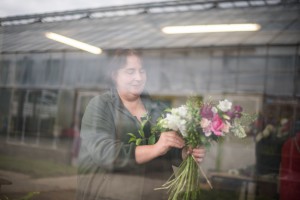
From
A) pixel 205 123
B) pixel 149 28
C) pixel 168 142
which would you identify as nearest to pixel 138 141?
pixel 168 142

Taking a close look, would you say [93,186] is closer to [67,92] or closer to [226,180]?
[226,180]

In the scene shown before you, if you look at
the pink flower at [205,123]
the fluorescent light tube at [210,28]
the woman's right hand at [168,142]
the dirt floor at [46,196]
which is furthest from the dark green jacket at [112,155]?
the fluorescent light tube at [210,28]

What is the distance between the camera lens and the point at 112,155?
2.12 meters

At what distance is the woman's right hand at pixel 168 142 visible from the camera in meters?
1.87

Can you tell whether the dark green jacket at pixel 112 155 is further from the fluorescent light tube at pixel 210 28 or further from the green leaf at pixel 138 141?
the fluorescent light tube at pixel 210 28

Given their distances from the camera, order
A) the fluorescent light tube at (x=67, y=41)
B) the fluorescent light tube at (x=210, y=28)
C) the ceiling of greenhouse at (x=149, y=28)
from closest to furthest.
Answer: the ceiling of greenhouse at (x=149, y=28)
the fluorescent light tube at (x=210, y=28)
the fluorescent light tube at (x=67, y=41)

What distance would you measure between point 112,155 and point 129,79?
0.55 meters

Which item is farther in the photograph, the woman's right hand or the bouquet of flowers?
the woman's right hand

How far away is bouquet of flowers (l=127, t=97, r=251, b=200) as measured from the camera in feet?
5.68

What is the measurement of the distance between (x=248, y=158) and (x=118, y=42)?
9.76ft

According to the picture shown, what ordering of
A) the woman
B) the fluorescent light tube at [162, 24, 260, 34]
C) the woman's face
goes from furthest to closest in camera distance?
the fluorescent light tube at [162, 24, 260, 34], the woman's face, the woman

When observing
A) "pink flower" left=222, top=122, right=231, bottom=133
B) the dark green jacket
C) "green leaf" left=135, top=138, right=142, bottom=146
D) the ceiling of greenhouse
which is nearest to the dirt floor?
the dark green jacket

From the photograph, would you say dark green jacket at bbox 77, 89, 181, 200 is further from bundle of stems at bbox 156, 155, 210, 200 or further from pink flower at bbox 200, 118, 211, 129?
pink flower at bbox 200, 118, 211, 129

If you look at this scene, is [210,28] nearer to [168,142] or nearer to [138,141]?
[138,141]
